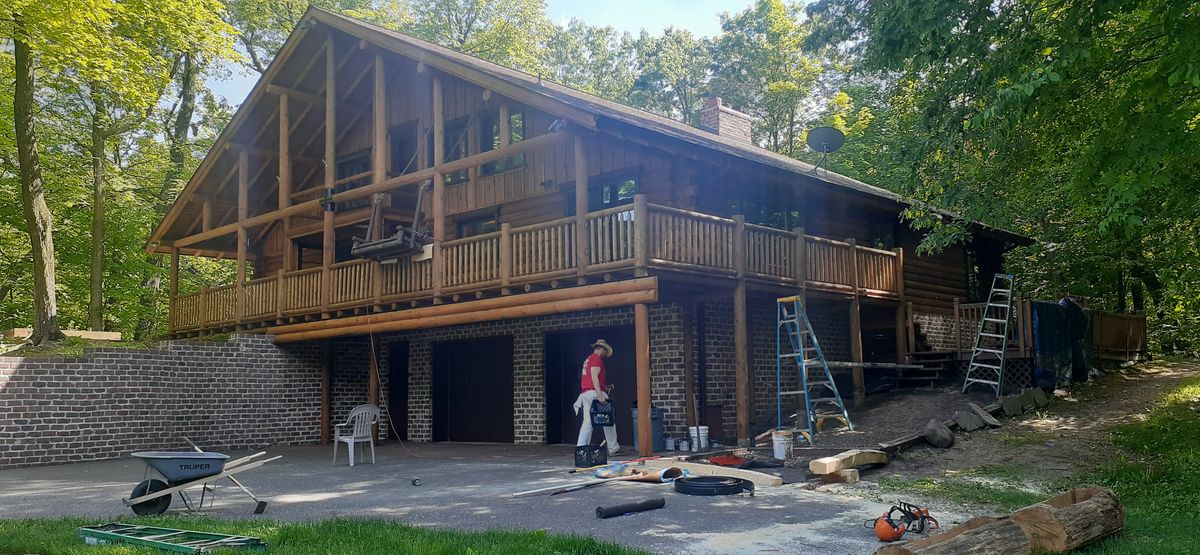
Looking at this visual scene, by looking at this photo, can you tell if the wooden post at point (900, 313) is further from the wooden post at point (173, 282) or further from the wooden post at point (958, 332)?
the wooden post at point (173, 282)

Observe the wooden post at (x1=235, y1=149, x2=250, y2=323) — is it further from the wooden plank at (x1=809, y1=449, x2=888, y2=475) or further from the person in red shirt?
the wooden plank at (x1=809, y1=449, x2=888, y2=475)

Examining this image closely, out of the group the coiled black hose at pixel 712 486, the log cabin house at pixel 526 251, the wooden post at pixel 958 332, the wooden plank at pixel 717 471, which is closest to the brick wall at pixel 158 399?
the log cabin house at pixel 526 251

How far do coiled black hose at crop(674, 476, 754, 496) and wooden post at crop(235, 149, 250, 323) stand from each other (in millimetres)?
13341

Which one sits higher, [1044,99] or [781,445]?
[1044,99]

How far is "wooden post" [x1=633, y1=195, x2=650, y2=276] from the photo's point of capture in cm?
1218

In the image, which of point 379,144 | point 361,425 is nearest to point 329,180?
point 379,144

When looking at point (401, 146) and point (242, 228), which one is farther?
point (401, 146)

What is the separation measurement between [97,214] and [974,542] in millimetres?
24758

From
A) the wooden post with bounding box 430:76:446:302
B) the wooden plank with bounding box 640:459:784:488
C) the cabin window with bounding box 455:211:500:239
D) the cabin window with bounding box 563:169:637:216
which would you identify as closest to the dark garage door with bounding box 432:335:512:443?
the cabin window with bounding box 455:211:500:239

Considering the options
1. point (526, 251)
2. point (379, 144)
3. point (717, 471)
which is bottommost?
point (717, 471)

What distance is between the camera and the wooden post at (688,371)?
1476 centimetres

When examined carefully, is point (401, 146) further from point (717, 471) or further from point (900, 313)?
point (717, 471)

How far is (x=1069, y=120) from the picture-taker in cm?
1159

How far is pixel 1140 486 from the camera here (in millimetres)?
9758
